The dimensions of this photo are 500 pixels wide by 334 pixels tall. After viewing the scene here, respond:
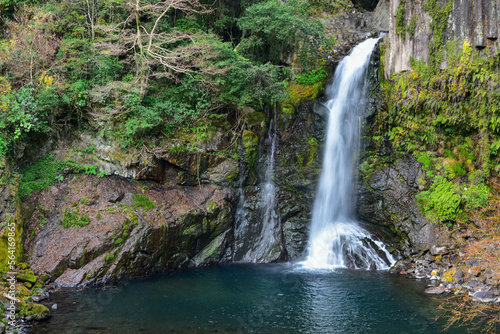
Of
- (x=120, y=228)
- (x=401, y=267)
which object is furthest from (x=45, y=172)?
(x=401, y=267)

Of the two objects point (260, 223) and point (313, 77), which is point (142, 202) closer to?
point (260, 223)

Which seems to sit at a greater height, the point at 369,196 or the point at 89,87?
the point at 89,87

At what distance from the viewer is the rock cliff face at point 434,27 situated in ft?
40.9

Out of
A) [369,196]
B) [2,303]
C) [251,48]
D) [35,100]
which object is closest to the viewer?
[2,303]

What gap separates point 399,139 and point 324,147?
3.03 m

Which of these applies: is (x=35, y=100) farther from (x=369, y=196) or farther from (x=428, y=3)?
(x=428, y=3)

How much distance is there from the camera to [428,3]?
13.7m

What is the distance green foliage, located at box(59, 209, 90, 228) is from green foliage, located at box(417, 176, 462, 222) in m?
11.8

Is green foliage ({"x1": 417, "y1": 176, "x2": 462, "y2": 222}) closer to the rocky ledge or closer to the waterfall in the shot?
the waterfall

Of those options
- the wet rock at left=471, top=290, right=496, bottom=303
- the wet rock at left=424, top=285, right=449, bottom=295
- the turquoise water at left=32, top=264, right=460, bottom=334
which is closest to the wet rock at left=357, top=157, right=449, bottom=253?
the turquoise water at left=32, top=264, right=460, bottom=334

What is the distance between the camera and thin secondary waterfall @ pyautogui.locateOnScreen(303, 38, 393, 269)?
13.2 metres

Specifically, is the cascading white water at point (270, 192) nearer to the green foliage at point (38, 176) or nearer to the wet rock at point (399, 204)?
the wet rock at point (399, 204)

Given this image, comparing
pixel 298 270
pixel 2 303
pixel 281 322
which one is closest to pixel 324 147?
pixel 298 270

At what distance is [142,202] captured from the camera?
12391mm
